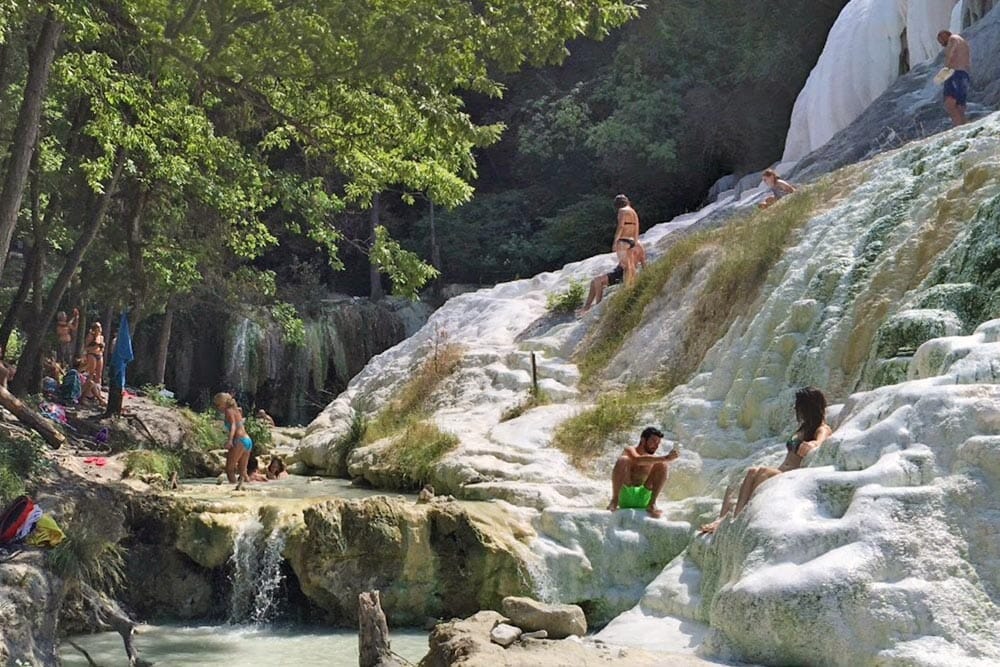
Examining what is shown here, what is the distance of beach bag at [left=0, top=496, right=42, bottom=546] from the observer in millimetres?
8156

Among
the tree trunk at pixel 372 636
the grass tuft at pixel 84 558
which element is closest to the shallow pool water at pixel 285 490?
the grass tuft at pixel 84 558

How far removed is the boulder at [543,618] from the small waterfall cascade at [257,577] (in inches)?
157

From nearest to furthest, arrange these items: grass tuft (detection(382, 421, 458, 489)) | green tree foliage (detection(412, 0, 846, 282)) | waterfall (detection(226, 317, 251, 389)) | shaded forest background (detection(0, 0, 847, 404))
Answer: shaded forest background (detection(0, 0, 847, 404))
grass tuft (detection(382, 421, 458, 489))
waterfall (detection(226, 317, 251, 389))
green tree foliage (detection(412, 0, 846, 282))

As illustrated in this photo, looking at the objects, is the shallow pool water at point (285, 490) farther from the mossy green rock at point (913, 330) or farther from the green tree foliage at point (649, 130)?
the green tree foliage at point (649, 130)

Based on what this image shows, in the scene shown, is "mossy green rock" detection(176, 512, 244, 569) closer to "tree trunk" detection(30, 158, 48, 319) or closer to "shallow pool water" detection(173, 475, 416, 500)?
"shallow pool water" detection(173, 475, 416, 500)

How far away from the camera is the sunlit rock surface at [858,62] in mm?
19984

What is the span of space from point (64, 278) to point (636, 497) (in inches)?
303

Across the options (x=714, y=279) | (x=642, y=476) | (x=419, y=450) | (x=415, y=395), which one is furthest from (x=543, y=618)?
(x=415, y=395)

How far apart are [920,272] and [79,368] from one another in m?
12.6

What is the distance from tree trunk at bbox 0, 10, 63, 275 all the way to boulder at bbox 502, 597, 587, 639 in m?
5.45

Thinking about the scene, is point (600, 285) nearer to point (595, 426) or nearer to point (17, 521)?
point (595, 426)

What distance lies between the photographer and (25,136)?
9758 mm

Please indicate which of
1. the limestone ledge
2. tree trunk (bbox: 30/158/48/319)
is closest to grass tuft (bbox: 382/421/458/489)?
the limestone ledge

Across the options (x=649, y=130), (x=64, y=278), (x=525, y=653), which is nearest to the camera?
(x=525, y=653)
